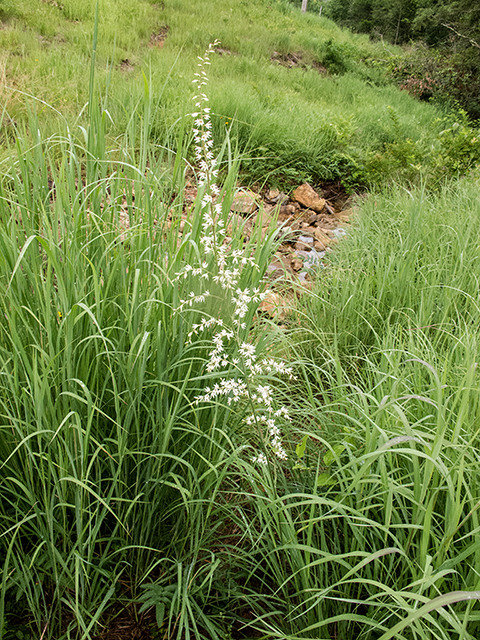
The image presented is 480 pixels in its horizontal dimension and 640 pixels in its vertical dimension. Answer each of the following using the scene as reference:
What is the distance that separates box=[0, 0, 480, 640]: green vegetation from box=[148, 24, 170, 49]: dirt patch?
7419 mm

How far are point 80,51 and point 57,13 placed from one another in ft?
8.75

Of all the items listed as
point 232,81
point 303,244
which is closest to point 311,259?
point 303,244

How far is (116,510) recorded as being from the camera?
120 centimetres

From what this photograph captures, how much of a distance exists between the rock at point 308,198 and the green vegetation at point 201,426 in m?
1.70

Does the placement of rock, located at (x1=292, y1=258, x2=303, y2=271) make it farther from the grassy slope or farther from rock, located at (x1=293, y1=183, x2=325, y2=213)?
rock, located at (x1=293, y1=183, x2=325, y2=213)

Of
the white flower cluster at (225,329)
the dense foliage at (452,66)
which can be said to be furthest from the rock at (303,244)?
the dense foliage at (452,66)

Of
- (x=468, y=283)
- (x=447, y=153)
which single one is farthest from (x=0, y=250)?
(x=447, y=153)

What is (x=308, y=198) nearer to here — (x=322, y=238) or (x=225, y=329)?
(x=322, y=238)

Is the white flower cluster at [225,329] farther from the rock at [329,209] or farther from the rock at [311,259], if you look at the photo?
the rock at [329,209]

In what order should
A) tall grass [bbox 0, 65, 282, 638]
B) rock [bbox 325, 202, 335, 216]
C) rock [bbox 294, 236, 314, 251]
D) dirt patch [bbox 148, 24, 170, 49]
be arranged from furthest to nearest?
dirt patch [bbox 148, 24, 170, 49], rock [bbox 325, 202, 335, 216], rock [bbox 294, 236, 314, 251], tall grass [bbox 0, 65, 282, 638]

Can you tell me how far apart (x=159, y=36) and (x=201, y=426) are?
30.6 feet

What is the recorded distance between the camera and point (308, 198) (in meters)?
4.33

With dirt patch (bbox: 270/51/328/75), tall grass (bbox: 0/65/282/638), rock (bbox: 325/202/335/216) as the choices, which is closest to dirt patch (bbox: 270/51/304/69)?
dirt patch (bbox: 270/51/328/75)

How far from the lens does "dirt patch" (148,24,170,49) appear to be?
7949 millimetres
